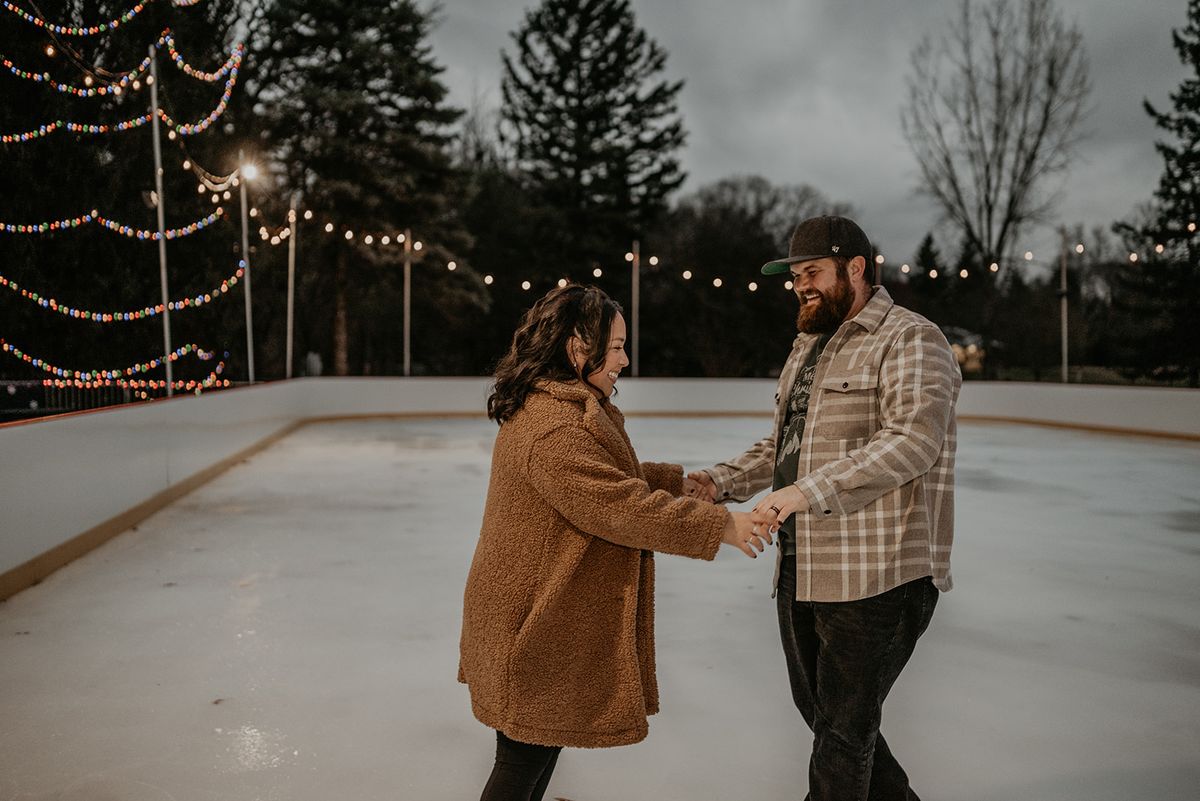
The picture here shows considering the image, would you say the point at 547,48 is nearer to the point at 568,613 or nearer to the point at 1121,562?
the point at 1121,562

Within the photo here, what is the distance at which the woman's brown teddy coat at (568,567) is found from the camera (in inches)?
60.3

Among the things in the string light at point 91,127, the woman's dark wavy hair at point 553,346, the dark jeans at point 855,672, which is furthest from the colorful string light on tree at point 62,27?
the dark jeans at point 855,672

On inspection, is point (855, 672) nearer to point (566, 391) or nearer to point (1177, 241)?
point (566, 391)

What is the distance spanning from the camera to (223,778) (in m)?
2.36

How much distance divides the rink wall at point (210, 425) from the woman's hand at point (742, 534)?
12.1 feet

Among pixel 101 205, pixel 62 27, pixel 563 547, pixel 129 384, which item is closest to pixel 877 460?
pixel 563 547

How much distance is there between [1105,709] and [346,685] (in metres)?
2.33

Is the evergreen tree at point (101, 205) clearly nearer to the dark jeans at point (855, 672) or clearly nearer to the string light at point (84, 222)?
the string light at point (84, 222)

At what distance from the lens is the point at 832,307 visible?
1805 millimetres

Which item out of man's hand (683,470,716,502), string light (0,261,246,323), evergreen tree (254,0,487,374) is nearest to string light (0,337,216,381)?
string light (0,261,246,323)

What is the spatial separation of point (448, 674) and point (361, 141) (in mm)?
19855

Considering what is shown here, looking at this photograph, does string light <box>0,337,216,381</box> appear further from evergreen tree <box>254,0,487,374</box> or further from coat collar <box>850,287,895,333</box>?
evergreen tree <box>254,0,487,374</box>

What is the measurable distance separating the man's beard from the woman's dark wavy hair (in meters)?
0.41

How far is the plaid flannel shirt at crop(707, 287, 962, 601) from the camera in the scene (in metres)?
1.61
